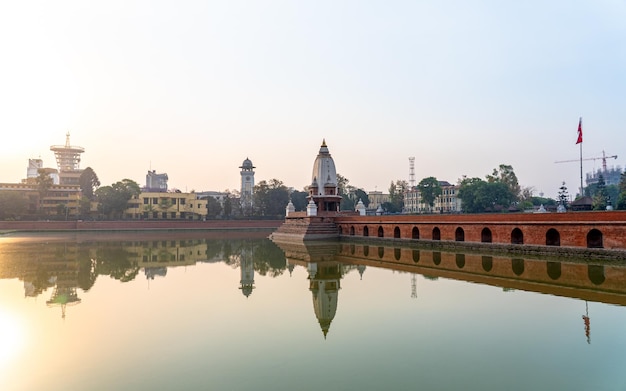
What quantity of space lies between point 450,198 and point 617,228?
64.5 m

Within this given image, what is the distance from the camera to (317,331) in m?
8.73

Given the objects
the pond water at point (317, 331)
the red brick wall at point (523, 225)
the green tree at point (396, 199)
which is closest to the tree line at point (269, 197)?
the green tree at point (396, 199)

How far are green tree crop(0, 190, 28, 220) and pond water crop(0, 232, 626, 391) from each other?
143 feet

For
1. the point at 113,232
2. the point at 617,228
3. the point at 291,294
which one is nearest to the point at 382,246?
the point at 617,228

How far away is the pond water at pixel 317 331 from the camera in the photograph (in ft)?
20.8

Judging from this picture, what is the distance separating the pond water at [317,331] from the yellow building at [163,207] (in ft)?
150

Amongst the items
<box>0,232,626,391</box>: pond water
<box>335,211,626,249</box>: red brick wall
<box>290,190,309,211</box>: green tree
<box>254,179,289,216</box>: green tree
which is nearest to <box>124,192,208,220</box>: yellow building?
<box>254,179,289,216</box>: green tree

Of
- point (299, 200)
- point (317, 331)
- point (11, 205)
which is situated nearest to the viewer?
point (317, 331)

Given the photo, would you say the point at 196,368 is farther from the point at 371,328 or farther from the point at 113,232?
the point at 113,232

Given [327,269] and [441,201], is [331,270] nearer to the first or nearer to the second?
[327,269]

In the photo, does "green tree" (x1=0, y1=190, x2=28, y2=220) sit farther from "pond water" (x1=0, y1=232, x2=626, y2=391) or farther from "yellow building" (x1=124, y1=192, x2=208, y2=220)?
"pond water" (x1=0, y1=232, x2=626, y2=391)

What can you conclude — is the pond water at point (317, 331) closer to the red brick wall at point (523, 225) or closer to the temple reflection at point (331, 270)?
the temple reflection at point (331, 270)

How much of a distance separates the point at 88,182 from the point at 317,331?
2881 inches

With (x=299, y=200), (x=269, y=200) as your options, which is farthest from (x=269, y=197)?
(x=299, y=200)
